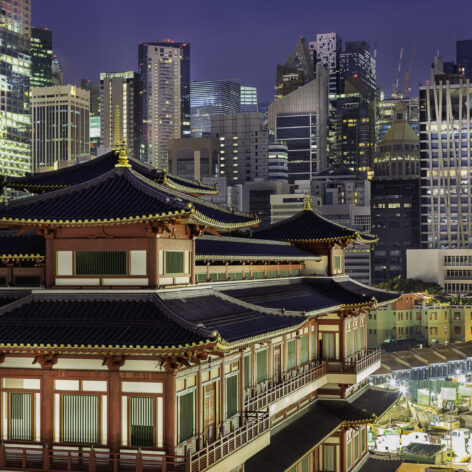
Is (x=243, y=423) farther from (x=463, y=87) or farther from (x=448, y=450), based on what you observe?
(x=463, y=87)

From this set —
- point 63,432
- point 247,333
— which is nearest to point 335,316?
point 247,333

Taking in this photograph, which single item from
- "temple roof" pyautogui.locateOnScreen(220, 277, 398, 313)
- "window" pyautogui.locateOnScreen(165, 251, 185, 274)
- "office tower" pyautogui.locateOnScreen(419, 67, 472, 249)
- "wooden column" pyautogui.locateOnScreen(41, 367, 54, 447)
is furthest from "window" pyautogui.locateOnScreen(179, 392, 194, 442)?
"office tower" pyautogui.locateOnScreen(419, 67, 472, 249)

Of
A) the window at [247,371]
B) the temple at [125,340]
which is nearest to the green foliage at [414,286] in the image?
the temple at [125,340]

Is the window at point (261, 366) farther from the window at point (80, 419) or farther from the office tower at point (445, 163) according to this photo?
the office tower at point (445, 163)

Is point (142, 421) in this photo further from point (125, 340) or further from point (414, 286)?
point (414, 286)

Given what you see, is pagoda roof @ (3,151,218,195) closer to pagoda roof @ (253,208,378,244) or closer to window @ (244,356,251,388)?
pagoda roof @ (253,208,378,244)

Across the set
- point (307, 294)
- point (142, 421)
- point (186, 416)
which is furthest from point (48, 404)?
point (307, 294)
